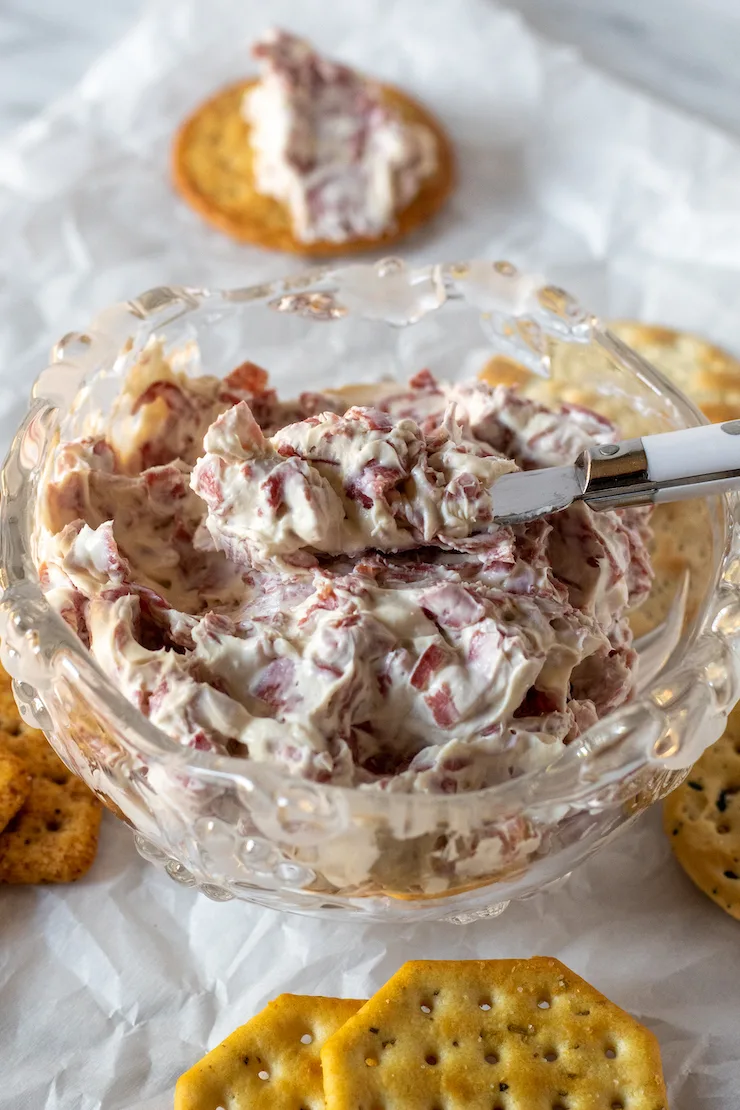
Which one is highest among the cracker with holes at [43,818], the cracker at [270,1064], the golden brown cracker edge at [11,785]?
the golden brown cracker edge at [11,785]

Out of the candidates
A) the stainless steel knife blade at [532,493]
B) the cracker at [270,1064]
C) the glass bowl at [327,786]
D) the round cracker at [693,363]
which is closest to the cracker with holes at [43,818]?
the glass bowl at [327,786]

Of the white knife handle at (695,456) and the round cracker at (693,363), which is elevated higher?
the white knife handle at (695,456)

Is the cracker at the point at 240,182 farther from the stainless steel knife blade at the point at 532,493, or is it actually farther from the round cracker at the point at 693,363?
the stainless steel knife blade at the point at 532,493

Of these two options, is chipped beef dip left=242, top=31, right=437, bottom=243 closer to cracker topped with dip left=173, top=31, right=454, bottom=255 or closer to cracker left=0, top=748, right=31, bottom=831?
cracker topped with dip left=173, top=31, right=454, bottom=255

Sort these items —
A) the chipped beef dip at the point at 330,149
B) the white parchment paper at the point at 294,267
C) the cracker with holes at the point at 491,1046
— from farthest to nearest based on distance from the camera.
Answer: the chipped beef dip at the point at 330,149 < the white parchment paper at the point at 294,267 < the cracker with holes at the point at 491,1046

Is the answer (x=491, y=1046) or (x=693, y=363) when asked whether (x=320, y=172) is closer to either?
(x=693, y=363)

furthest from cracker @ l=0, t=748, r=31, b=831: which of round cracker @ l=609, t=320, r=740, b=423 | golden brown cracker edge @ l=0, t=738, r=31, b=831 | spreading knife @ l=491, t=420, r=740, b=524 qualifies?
round cracker @ l=609, t=320, r=740, b=423

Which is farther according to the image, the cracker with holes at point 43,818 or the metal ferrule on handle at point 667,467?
the cracker with holes at point 43,818

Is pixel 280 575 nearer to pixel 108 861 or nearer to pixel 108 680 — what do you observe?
pixel 108 680
